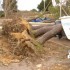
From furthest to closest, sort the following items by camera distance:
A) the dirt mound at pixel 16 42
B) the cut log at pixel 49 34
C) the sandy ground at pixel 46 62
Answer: the cut log at pixel 49 34, the dirt mound at pixel 16 42, the sandy ground at pixel 46 62

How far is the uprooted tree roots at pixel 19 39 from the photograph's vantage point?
25.8ft

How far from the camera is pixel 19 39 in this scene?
27.5ft

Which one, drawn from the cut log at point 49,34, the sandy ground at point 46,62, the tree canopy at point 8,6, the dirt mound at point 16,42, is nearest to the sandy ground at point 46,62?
the sandy ground at point 46,62

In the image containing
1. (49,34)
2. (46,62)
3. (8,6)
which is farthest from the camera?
(8,6)

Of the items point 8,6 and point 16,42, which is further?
point 8,6

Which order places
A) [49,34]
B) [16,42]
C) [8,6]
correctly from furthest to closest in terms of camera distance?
[8,6]
[49,34]
[16,42]

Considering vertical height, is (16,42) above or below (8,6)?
below

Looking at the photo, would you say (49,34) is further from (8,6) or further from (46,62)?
(8,6)

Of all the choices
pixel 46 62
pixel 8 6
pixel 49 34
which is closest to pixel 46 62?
pixel 46 62

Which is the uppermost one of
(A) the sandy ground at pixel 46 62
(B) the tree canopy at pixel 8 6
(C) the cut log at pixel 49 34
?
(B) the tree canopy at pixel 8 6

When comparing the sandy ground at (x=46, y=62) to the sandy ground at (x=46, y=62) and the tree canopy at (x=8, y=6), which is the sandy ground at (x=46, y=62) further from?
the tree canopy at (x=8, y=6)

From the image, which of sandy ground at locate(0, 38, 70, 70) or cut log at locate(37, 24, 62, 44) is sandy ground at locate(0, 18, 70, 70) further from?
cut log at locate(37, 24, 62, 44)

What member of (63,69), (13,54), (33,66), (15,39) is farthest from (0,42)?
(63,69)

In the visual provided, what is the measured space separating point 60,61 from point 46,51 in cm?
110
